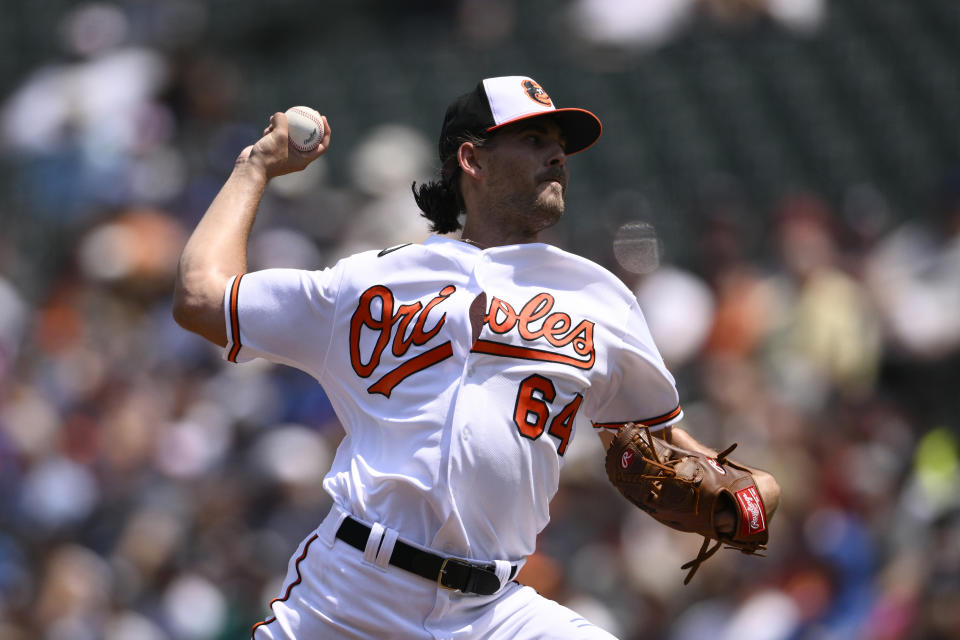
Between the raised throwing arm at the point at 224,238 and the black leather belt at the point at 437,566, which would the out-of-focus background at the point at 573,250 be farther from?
the black leather belt at the point at 437,566

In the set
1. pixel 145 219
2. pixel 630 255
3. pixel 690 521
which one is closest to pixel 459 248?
pixel 690 521

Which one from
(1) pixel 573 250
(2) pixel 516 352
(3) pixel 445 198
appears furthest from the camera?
(1) pixel 573 250

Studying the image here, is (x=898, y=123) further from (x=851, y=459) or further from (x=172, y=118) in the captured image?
(x=172, y=118)

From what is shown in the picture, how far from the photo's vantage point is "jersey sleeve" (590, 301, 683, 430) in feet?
10.3

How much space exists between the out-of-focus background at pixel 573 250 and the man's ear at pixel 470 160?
2.55 meters

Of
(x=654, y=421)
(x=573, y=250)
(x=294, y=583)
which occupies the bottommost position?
(x=573, y=250)

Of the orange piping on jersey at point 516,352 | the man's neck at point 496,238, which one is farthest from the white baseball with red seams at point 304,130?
the orange piping on jersey at point 516,352

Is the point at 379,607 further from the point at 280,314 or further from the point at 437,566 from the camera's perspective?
the point at 280,314

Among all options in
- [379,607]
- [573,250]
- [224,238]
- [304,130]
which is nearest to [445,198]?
[304,130]

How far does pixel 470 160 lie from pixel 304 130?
0.43m

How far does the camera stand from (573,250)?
307 inches

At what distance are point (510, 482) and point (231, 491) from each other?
4.29 meters

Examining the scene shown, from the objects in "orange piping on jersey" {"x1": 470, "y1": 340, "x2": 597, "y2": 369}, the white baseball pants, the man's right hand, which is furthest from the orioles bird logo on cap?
the white baseball pants

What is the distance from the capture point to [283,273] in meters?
3.04
